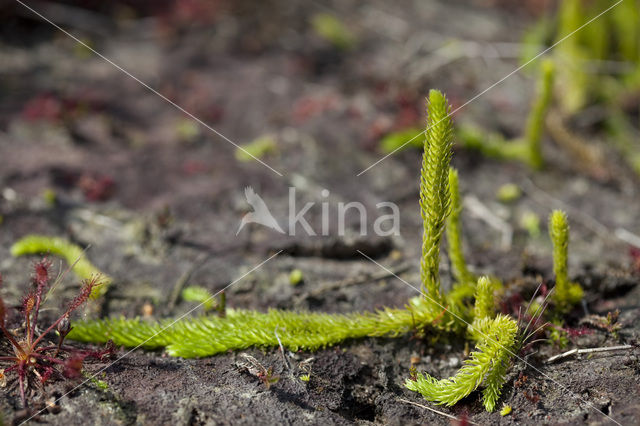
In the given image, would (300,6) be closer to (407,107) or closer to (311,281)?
(407,107)

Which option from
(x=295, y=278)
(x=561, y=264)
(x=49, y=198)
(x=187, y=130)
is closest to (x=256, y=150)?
(x=187, y=130)

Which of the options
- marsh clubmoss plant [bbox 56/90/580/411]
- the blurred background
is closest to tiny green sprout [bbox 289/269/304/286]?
the blurred background

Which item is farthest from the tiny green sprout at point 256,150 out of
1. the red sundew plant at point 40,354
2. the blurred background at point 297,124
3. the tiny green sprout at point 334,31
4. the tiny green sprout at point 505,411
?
the tiny green sprout at point 505,411

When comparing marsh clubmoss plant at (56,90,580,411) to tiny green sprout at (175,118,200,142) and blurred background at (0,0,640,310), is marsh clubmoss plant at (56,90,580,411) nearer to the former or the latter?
blurred background at (0,0,640,310)

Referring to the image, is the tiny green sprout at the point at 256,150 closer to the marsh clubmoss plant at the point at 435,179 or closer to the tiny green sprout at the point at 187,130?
the tiny green sprout at the point at 187,130

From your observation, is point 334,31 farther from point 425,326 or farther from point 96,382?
point 96,382

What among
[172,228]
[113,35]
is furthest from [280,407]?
[113,35]
